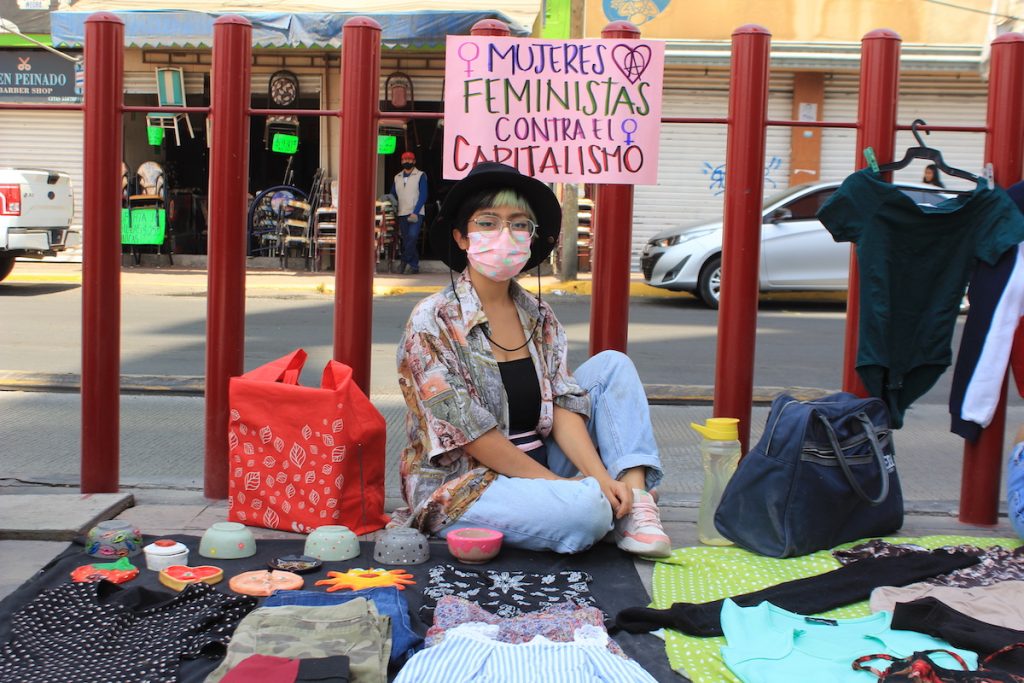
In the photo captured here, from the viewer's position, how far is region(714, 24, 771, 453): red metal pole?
420 centimetres

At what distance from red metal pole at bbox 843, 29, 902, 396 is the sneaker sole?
114cm

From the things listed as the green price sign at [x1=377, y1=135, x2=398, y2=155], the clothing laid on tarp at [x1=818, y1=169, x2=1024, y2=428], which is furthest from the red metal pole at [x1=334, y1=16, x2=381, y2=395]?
the green price sign at [x1=377, y1=135, x2=398, y2=155]

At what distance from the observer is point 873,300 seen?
13.4 ft

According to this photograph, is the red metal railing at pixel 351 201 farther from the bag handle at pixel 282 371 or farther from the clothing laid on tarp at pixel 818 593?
the clothing laid on tarp at pixel 818 593

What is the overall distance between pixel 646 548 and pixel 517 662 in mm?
993

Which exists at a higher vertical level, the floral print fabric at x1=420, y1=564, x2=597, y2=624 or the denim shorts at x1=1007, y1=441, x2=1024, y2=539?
the denim shorts at x1=1007, y1=441, x2=1024, y2=539

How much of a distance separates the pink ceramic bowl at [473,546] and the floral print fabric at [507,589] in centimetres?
7

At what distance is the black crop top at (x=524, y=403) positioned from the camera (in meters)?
3.94

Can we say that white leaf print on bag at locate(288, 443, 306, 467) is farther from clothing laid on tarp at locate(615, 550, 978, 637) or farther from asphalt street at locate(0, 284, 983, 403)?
asphalt street at locate(0, 284, 983, 403)

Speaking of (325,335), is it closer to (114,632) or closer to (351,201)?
(351,201)

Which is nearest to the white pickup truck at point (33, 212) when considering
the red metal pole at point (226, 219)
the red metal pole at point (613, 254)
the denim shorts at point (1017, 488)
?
the red metal pole at point (226, 219)

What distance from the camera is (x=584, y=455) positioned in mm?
3896

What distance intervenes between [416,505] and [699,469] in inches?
75.6

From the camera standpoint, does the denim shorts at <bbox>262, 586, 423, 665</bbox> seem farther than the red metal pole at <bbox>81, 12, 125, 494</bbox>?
No
